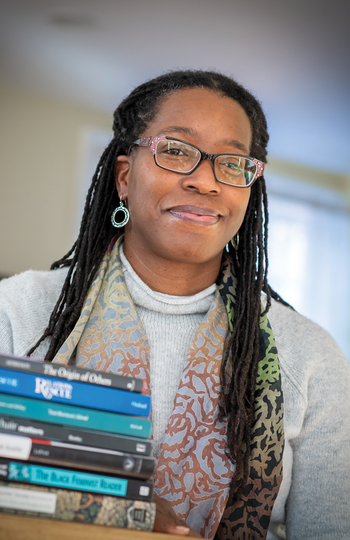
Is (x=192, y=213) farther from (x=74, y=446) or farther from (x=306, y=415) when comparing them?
(x=74, y=446)

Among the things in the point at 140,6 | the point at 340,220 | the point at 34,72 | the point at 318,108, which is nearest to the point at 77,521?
the point at 140,6

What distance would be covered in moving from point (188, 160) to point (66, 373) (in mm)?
665

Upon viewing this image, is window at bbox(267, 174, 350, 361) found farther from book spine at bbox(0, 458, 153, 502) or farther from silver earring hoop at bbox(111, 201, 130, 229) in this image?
book spine at bbox(0, 458, 153, 502)

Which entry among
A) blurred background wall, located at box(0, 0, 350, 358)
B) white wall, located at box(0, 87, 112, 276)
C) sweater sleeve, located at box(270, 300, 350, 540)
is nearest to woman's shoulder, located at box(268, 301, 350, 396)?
sweater sleeve, located at box(270, 300, 350, 540)

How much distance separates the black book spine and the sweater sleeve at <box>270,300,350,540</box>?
595 mm

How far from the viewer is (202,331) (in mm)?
1205

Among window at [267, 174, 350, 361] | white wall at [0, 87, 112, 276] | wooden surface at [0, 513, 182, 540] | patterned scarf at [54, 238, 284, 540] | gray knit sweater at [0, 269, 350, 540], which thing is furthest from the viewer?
window at [267, 174, 350, 361]

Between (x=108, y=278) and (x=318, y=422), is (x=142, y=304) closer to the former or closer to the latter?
(x=108, y=278)

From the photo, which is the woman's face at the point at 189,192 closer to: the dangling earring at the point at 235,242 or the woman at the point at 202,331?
the woman at the point at 202,331

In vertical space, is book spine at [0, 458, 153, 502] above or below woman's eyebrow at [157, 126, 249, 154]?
below

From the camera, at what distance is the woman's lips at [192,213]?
1.17 m

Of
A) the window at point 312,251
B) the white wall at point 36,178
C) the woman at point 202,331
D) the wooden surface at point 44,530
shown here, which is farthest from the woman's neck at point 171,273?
the window at point 312,251

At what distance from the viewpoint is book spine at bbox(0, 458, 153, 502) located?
623 millimetres

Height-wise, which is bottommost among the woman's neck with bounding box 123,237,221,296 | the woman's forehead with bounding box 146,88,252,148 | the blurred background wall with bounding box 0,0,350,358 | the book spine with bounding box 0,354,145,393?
the book spine with bounding box 0,354,145,393
